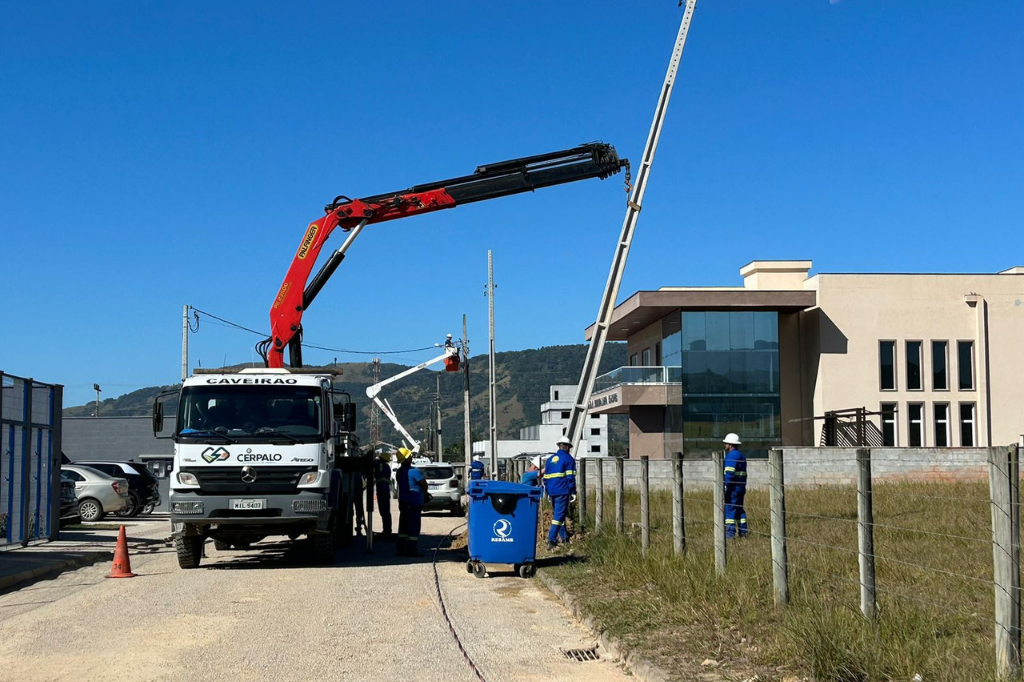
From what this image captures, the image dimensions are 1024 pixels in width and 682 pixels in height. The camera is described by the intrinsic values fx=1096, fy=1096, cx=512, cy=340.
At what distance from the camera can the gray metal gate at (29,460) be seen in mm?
18625

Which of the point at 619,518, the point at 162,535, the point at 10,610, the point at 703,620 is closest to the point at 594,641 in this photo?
the point at 703,620

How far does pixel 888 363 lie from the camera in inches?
1762

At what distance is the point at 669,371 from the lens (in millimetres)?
44562

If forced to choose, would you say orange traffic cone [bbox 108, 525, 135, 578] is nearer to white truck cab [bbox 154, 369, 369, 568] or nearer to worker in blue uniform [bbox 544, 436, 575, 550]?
white truck cab [bbox 154, 369, 369, 568]

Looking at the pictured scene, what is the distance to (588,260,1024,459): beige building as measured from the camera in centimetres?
4350

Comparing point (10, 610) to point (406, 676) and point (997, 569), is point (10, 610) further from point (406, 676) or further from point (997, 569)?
point (997, 569)

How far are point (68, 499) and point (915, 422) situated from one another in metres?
33.1

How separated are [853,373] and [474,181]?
2774 cm

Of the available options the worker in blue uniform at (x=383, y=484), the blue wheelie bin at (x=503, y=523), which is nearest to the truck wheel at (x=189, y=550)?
the worker in blue uniform at (x=383, y=484)

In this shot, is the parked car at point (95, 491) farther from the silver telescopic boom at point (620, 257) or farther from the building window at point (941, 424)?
the building window at point (941, 424)

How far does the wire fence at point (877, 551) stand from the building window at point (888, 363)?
22948mm

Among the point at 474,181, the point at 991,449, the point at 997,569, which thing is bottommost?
the point at 997,569

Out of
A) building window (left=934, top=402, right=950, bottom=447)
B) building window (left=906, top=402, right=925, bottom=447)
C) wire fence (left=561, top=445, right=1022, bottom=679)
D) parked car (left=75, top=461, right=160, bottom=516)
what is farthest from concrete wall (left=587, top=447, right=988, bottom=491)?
parked car (left=75, top=461, right=160, bottom=516)

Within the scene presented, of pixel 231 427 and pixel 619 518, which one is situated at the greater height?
pixel 231 427
